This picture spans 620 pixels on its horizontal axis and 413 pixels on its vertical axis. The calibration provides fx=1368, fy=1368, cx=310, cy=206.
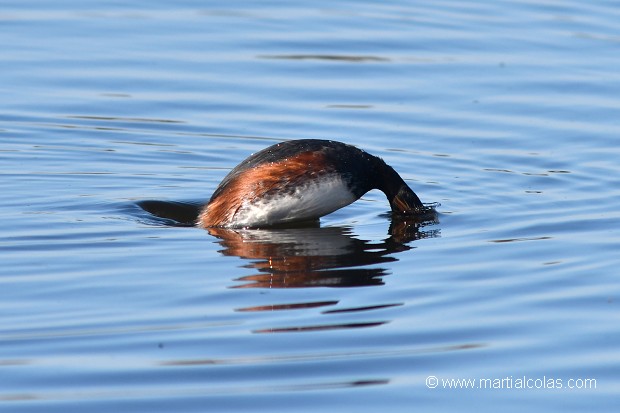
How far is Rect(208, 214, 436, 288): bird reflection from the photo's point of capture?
8.75m

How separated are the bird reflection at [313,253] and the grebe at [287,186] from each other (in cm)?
13

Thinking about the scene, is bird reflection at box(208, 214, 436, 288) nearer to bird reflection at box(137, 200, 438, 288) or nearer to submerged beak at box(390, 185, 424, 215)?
bird reflection at box(137, 200, 438, 288)

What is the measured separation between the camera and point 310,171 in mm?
10367

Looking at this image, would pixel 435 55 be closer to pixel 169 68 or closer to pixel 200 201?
pixel 169 68

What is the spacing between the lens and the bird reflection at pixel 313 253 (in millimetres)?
8750

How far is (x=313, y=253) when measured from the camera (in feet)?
31.4

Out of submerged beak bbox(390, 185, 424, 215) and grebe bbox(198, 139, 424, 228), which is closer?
grebe bbox(198, 139, 424, 228)

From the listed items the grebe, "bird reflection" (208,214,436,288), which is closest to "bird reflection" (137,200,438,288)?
"bird reflection" (208,214,436,288)

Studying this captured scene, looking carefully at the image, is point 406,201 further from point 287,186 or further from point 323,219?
point 287,186

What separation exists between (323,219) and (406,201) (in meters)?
0.68

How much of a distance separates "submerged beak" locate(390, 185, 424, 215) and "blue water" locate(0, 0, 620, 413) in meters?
0.22

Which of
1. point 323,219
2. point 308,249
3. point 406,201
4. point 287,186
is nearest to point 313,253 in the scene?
point 308,249

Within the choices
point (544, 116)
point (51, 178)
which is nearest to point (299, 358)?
point (51, 178)

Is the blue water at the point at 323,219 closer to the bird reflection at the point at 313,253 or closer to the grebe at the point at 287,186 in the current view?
the bird reflection at the point at 313,253
